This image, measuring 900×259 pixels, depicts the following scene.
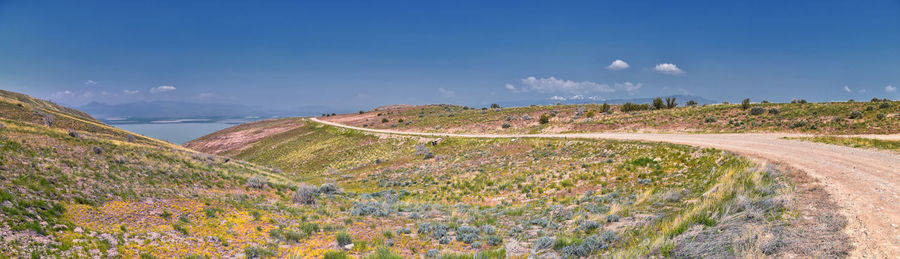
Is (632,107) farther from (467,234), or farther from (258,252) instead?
(258,252)

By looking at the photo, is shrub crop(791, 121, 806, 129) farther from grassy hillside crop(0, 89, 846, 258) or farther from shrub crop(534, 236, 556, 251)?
shrub crop(534, 236, 556, 251)

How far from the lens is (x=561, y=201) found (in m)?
14.4

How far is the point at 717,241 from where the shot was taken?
21.5 feet

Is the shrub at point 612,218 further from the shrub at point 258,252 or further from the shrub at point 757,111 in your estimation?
the shrub at point 757,111

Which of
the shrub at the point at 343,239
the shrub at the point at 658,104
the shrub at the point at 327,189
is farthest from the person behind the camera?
the shrub at the point at 658,104

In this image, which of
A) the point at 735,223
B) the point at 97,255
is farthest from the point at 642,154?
the point at 97,255

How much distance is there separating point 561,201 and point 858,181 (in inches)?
354

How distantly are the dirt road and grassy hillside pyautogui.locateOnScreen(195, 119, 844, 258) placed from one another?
44.9 inches

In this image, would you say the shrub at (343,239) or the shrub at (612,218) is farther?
the shrub at (612,218)

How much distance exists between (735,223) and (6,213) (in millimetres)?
17529

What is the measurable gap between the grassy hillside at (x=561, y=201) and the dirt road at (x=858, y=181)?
3.74 ft

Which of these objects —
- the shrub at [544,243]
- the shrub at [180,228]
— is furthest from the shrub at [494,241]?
the shrub at [180,228]

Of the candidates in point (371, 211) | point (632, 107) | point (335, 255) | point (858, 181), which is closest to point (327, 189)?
point (371, 211)

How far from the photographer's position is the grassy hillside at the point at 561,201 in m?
7.97
